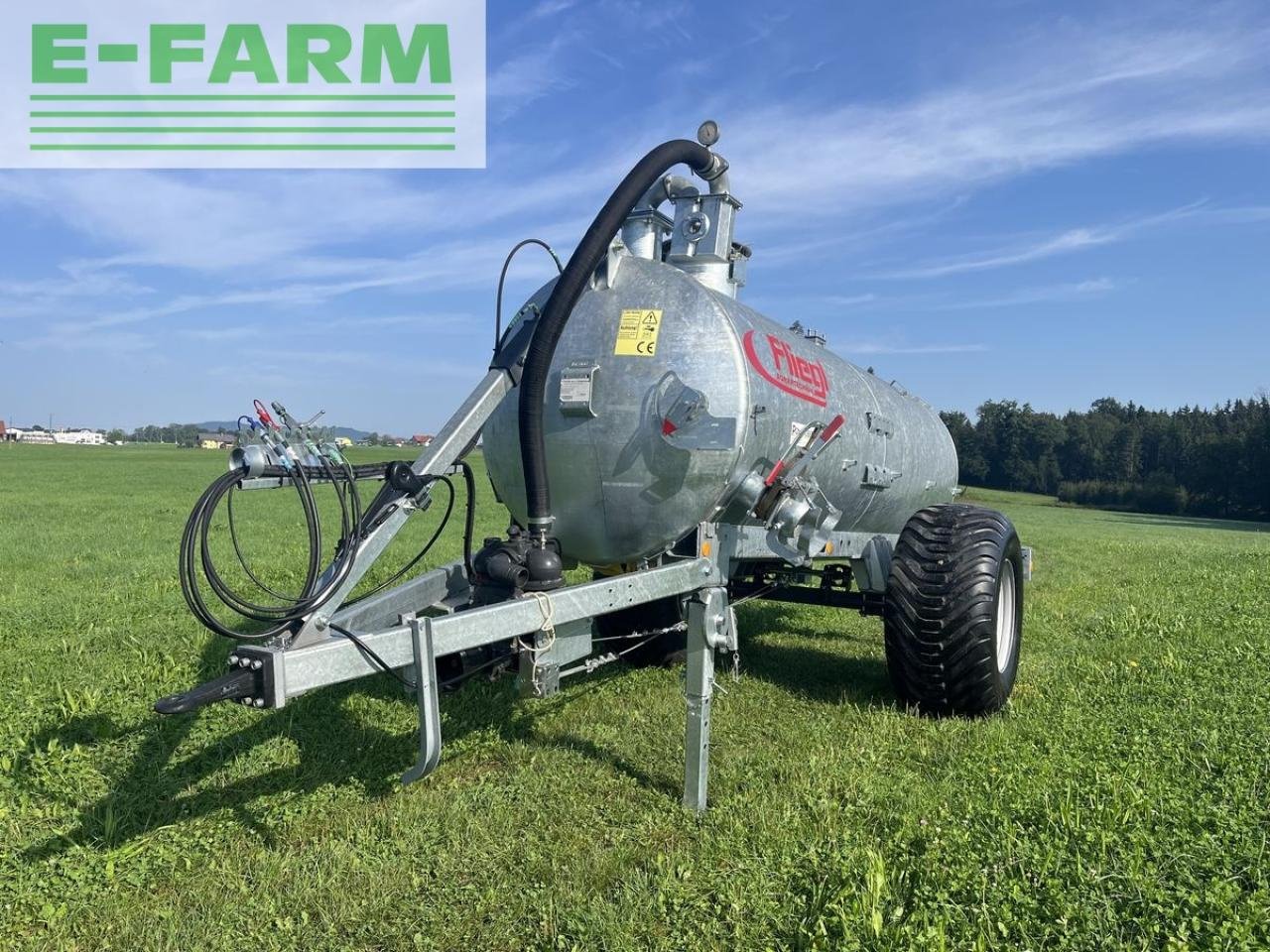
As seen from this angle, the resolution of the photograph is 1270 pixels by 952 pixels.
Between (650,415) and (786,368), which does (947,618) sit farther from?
(650,415)

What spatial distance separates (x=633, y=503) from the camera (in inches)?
179

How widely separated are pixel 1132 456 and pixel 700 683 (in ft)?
261

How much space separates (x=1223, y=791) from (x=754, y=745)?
2.14 m

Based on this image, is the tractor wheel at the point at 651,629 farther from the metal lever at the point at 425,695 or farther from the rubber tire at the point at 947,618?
the metal lever at the point at 425,695

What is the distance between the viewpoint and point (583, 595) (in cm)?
378

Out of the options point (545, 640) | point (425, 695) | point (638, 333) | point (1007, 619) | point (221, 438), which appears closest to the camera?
point (425, 695)

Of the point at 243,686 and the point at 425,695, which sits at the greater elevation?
the point at 243,686

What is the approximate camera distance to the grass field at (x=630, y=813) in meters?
3.02

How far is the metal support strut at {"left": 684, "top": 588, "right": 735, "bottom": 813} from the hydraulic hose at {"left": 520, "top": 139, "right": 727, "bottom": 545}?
825 millimetres

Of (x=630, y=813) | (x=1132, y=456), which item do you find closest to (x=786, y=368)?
(x=630, y=813)

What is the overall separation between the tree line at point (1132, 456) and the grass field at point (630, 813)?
59929 mm

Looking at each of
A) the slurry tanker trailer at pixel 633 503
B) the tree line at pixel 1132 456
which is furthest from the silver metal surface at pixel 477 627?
the tree line at pixel 1132 456

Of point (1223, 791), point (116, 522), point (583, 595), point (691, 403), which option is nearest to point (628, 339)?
point (691, 403)

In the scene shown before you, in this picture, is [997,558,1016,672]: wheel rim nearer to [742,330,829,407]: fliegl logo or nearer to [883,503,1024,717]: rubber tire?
[883,503,1024,717]: rubber tire
